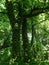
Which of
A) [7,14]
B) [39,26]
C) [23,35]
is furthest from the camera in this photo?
[39,26]

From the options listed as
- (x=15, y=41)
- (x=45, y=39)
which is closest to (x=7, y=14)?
(x=15, y=41)

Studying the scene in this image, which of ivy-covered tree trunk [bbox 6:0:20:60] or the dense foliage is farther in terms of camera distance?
ivy-covered tree trunk [bbox 6:0:20:60]

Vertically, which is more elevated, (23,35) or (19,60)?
(23,35)

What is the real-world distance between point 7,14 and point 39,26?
4913 mm

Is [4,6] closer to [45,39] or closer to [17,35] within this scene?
[17,35]

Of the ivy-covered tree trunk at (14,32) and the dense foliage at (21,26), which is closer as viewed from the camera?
the dense foliage at (21,26)

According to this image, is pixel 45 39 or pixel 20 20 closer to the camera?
pixel 20 20

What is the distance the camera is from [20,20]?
13.2 meters

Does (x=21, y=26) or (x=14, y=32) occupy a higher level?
(x=21, y=26)

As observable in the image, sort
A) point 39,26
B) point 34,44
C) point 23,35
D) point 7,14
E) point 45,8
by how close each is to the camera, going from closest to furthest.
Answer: point 45,8 < point 7,14 < point 23,35 < point 34,44 < point 39,26

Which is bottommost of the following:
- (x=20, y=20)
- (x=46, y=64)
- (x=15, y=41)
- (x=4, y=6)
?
(x=46, y=64)

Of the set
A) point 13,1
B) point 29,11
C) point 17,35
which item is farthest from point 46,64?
point 13,1

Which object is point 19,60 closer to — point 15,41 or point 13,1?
point 15,41

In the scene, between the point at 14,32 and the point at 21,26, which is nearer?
the point at 14,32
